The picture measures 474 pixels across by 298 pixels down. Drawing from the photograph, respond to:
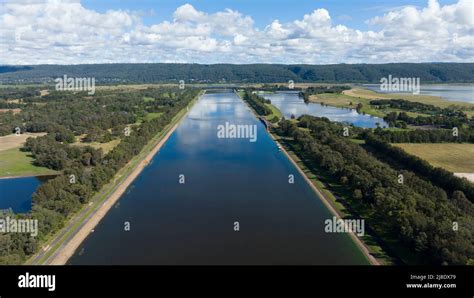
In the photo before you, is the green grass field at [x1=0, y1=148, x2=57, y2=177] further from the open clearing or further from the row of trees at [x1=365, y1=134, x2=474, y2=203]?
the row of trees at [x1=365, y1=134, x2=474, y2=203]

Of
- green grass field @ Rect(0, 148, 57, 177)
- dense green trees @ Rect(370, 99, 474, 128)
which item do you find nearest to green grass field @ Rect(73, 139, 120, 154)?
green grass field @ Rect(0, 148, 57, 177)

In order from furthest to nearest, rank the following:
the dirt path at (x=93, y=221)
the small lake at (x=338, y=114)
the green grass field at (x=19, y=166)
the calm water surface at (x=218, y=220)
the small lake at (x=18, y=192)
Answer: the small lake at (x=338, y=114)
the green grass field at (x=19, y=166)
the small lake at (x=18, y=192)
the calm water surface at (x=218, y=220)
the dirt path at (x=93, y=221)

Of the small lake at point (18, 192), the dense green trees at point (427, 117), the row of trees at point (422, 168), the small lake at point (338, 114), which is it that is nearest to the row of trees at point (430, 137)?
the row of trees at point (422, 168)

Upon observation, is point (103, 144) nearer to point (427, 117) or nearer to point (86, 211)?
point (86, 211)

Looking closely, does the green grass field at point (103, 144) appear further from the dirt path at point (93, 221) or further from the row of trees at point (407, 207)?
the row of trees at point (407, 207)

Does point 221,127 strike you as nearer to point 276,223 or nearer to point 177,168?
point 177,168
